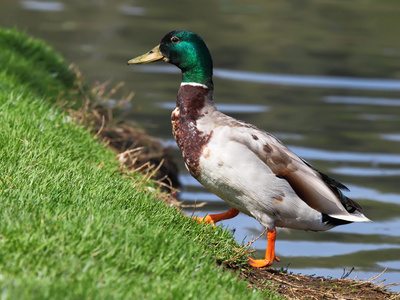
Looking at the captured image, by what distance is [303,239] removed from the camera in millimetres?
7273

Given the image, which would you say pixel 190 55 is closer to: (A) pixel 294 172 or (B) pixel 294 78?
(A) pixel 294 172

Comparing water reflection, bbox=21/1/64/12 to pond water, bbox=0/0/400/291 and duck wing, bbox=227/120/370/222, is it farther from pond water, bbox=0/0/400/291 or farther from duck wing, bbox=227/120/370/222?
duck wing, bbox=227/120/370/222

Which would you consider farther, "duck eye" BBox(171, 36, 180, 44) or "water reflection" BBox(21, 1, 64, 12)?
"water reflection" BBox(21, 1, 64, 12)

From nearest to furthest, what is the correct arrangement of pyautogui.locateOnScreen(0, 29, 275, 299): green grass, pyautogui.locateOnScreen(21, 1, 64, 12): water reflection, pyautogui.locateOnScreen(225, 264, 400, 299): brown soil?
pyautogui.locateOnScreen(0, 29, 275, 299): green grass
pyautogui.locateOnScreen(225, 264, 400, 299): brown soil
pyautogui.locateOnScreen(21, 1, 64, 12): water reflection

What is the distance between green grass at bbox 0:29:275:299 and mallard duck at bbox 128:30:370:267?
1.01 feet

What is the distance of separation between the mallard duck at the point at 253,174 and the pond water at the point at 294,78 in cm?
31

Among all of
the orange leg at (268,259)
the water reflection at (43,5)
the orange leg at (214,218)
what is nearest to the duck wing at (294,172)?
the orange leg at (268,259)

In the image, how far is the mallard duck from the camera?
15.8ft

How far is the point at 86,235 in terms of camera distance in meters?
3.76

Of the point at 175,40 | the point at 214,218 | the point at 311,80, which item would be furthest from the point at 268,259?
the point at 311,80

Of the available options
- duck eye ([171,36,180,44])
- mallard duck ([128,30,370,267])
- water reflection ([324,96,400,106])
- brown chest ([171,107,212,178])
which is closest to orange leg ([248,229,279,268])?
mallard duck ([128,30,370,267])

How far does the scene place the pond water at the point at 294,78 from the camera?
7.29m

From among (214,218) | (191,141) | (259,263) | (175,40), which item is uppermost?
(175,40)

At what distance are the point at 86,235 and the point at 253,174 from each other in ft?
4.69
